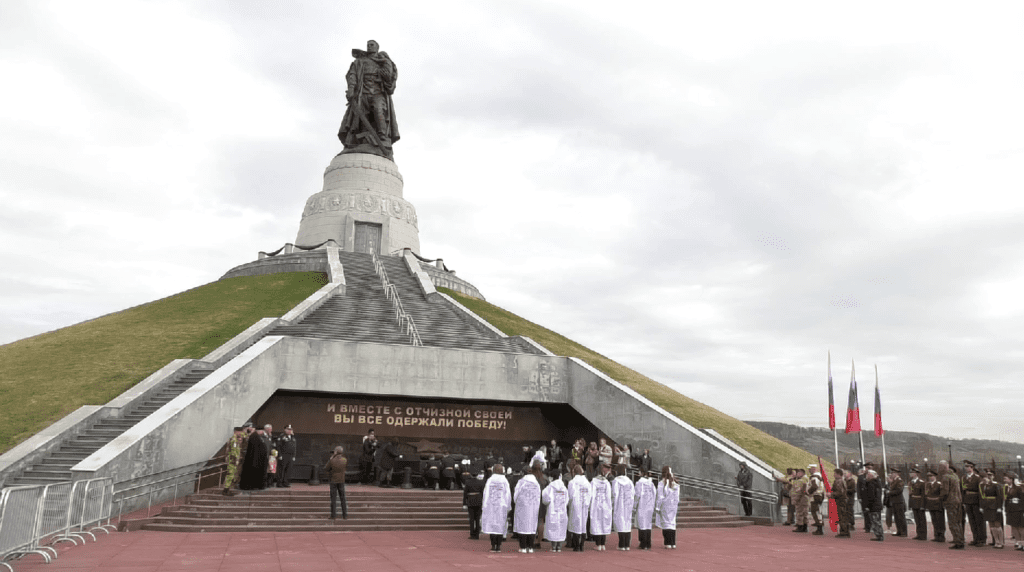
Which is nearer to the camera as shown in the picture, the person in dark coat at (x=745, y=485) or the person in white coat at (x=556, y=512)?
the person in white coat at (x=556, y=512)

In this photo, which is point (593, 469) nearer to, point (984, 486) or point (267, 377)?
point (984, 486)

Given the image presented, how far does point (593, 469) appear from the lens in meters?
15.5

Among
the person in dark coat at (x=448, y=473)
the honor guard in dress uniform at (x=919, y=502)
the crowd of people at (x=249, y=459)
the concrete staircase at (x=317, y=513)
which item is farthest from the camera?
the person in dark coat at (x=448, y=473)

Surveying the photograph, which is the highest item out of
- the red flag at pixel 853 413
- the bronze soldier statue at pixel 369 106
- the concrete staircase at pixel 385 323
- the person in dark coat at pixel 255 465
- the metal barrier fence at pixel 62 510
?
the bronze soldier statue at pixel 369 106

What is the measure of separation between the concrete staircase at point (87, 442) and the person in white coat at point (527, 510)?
8984mm

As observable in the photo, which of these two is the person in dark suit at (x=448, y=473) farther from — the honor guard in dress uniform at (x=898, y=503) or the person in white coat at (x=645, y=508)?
the honor guard in dress uniform at (x=898, y=503)

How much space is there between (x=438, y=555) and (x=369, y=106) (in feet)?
123

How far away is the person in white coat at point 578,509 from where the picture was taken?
10820 mm

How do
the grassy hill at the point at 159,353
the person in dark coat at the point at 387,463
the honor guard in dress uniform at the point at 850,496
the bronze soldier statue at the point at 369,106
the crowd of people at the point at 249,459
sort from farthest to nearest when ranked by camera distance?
1. the bronze soldier statue at the point at 369,106
2. the grassy hill at the point at 159,353
3. the person in dark coat at the point at 387,463
4. the honor guard in dress uniform at the point at 850,496
5. the crowd of people at the point at 249,459

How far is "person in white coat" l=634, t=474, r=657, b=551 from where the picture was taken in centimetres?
1143

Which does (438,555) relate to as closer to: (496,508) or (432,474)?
(496,508)

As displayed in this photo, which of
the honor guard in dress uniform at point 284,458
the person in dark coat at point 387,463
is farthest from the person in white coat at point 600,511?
the honor guard in dress uniform at point 284,458

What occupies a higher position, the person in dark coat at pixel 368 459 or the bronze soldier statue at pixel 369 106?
the bronze soldier statue at pixel 369 106

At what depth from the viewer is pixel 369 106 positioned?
4281cm
